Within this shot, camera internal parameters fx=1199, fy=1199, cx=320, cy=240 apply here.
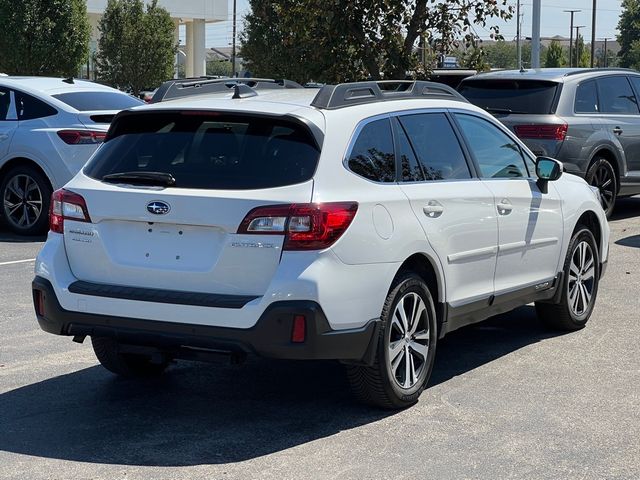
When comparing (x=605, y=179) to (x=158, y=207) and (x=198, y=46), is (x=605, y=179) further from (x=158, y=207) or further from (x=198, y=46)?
(x=198, y=46)

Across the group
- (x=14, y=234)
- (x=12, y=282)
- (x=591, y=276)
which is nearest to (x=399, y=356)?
(x=591, y=276)

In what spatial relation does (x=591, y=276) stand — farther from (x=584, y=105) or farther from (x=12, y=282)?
(x=584, y=105)

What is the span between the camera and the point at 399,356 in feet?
20.3

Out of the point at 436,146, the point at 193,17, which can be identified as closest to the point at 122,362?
the point at 436,146

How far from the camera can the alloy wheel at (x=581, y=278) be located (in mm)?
8219

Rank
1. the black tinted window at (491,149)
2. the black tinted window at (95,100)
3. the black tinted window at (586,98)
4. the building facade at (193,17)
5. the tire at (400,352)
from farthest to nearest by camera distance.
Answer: the building facade at (193,17) → the black tinted window at (586,98) → the black tinted window at (95,100) → the black tinted window at (491,149) → the tire at (400,352)

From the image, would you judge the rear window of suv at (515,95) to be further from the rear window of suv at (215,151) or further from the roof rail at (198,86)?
the rear window of suv at (215,151)

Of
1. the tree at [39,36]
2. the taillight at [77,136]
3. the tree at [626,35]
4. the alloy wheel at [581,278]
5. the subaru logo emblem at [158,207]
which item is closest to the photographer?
the subaru logo emblem at [158,207]

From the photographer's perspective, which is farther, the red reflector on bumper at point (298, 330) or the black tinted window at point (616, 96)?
the black tinted window at point (616, 96)

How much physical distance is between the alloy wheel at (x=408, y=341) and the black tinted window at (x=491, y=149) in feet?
4.03

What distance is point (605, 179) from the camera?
14.4 m

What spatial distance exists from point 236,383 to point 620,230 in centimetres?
817

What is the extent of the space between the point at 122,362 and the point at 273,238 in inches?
65.4

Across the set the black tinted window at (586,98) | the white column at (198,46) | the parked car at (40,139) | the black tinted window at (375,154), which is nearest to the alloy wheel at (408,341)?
the black tinted window at (375,154)
